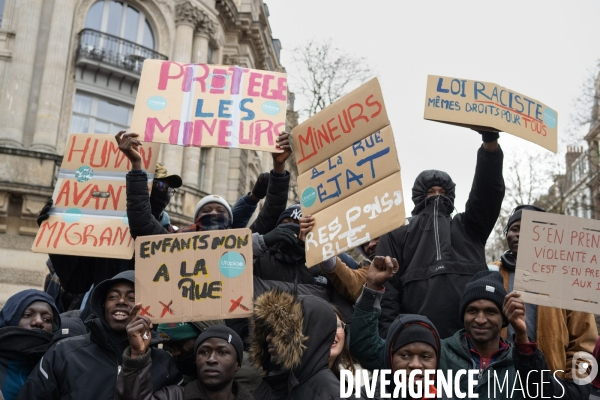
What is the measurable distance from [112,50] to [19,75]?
3.05 meters

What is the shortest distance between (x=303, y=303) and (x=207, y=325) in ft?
3.21

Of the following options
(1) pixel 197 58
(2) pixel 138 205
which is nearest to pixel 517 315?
(2) pixel 138 205

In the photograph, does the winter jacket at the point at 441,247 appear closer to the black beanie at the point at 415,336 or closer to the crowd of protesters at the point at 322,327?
the crowd of protesters at the point at 322,327

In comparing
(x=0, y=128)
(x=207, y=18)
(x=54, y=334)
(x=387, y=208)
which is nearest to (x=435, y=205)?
(x=387, y=208)

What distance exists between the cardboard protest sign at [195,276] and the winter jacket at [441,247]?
37.2 inches

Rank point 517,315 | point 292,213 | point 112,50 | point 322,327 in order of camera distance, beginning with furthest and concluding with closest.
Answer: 1. point 112,50
2. point 292,213
3. point 322,327
4. point 517,315

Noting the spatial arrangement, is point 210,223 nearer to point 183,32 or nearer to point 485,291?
point 485,291

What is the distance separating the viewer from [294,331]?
3.60 metres

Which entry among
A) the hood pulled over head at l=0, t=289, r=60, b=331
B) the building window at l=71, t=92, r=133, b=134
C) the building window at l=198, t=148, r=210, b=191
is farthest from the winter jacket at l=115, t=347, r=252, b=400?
the building window at l=198, t=148, r=210, b=191

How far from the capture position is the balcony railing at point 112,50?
748 inches

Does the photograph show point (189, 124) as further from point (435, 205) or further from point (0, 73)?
point (0, 73)

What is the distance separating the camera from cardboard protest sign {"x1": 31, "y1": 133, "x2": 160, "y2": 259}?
16.9ft

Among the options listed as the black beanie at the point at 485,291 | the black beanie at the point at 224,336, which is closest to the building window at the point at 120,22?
the black beanie at the point at 224,336

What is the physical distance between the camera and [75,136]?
5750 millimetres
